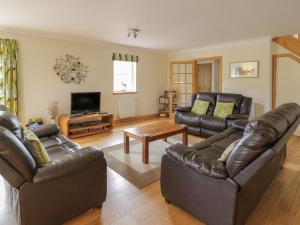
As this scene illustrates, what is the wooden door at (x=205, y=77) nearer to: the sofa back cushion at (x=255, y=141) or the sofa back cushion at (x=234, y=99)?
the sofa back cushion at (x=234, y=99)

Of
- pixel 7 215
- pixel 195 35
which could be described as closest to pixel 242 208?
pixel 7 215

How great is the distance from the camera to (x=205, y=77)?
7.70 m

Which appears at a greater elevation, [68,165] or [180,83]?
[180,83]

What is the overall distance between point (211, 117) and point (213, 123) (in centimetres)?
22

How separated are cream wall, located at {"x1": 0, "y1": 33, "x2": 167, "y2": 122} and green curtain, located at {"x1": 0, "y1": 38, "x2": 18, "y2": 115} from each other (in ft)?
0.45

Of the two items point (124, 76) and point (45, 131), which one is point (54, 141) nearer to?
point (45, 131)

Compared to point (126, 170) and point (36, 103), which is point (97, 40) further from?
point (126, 170)

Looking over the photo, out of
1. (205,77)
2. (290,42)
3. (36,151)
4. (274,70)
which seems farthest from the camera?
(205,77)

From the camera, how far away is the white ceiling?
2.73 metres

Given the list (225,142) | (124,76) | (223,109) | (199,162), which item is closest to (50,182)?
(199,162)

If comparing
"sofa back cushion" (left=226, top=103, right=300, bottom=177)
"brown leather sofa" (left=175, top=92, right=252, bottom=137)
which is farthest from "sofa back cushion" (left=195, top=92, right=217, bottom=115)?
"sofa back cushion" (left=226, top=103, right=300, bottom=177)

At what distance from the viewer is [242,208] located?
5.28 ft

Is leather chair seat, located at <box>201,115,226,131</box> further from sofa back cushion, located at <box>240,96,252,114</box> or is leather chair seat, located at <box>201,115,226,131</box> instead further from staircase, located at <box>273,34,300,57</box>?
staircase, located at <box>273,34,300,57</box>

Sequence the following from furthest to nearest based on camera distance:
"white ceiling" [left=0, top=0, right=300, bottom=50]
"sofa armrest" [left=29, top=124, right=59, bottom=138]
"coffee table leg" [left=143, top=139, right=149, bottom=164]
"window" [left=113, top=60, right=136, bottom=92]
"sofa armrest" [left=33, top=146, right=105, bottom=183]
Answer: "window" [left=113, top=60, right=136, bottom=92] < "coffee table leg" [left=143, top=139, right=149, bottom=164] < "sofa armrest" [left=29, top=124, right=59, bottom=138] < "white ceiling" [left=0, top=0, right=300, bottom=50] < "sofa armrest" [left=33, top=146, right=105, bottom=183]
